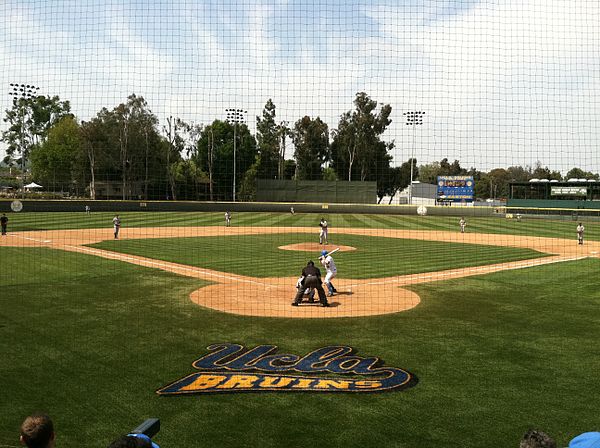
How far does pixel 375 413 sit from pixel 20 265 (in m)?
16.4

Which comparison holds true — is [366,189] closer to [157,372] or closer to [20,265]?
[20,265]

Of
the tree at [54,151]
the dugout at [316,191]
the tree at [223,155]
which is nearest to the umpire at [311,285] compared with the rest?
the tree at [223,155]

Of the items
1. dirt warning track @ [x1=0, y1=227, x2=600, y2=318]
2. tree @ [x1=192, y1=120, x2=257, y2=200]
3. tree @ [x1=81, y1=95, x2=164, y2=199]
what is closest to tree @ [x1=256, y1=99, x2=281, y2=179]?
tree @ [x1=192, y1=120, x2=257, y2=200]

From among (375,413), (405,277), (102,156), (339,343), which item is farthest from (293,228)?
(375,413)

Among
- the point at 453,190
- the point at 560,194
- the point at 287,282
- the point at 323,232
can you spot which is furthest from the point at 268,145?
the point at 287,282

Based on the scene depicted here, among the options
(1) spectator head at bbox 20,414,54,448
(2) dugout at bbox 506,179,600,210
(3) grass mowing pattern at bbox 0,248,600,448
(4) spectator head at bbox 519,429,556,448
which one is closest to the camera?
(4) spectator head at bbox 519,429,556,448

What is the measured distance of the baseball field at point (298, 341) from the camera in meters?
6.01

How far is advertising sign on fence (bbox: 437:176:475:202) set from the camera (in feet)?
206

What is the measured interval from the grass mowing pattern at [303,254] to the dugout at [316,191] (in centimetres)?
2437

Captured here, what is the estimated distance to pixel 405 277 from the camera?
17.0 m

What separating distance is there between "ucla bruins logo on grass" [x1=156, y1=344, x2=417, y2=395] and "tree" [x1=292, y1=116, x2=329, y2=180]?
141ft

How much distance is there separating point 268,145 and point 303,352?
65910 millimetres

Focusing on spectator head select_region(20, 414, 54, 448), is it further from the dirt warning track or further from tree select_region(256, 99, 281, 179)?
tree select_region(256, 99, 281, 179)

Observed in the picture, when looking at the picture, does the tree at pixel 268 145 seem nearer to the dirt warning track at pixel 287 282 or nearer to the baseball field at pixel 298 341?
the dirt warning track at pixel 287 282
